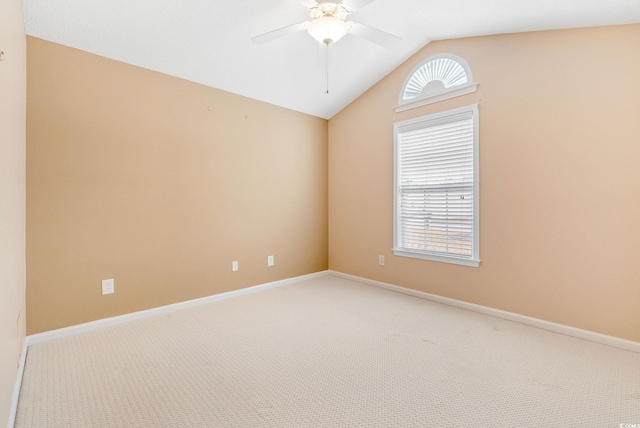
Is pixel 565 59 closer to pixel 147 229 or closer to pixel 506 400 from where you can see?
pixel 506 400

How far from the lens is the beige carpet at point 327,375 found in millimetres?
1551

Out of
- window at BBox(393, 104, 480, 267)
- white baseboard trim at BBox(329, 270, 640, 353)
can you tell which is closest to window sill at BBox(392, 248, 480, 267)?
window at BBox(393, 104, 480, 267)

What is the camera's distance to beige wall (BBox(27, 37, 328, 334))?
2.38 metres

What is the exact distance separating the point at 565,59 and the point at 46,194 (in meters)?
4.26

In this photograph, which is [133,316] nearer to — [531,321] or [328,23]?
[328,23]

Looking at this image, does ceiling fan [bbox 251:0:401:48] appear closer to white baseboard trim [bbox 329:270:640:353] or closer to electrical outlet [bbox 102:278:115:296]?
electrical outlet [bbox 102:278:115:296]

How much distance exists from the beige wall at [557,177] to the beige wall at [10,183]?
10.8ft

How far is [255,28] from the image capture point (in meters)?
2.61

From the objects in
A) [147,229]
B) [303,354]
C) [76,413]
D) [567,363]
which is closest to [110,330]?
[147,229]

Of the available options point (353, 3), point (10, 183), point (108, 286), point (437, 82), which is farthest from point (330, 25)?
point (108, 286)

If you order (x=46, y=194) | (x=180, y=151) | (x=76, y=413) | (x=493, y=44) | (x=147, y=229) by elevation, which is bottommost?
(x=76, y=413)

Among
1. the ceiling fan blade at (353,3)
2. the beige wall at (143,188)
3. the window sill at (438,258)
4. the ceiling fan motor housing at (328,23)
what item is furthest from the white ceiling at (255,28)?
the window sill at (438,258)

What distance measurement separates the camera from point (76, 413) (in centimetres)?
158

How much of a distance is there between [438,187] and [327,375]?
7.41 ft
